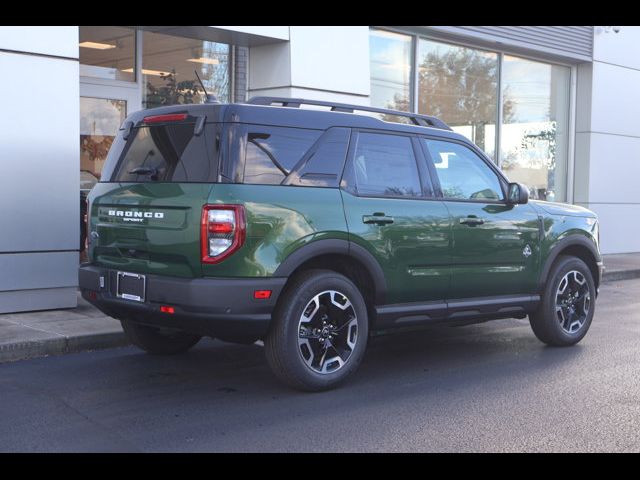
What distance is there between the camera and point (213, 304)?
18.0 ft

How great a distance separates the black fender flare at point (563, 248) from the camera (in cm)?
752

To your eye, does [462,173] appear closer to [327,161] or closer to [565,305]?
[327,161]

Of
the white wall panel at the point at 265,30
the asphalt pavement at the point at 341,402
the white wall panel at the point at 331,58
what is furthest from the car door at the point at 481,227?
the white wall panel at the point at 331,58

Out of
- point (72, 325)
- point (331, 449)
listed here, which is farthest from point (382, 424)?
point (72, 325)

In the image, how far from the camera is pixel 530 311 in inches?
297

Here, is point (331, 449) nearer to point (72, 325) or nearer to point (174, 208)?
point (174, 208)

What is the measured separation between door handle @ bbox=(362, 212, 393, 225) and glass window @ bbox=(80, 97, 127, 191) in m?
5.89

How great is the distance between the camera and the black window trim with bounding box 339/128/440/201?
6227 mm

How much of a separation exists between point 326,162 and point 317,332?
122 centimetres

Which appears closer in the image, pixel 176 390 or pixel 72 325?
pixel 176 390

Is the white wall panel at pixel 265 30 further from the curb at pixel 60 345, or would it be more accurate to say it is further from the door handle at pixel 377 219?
the door handle at pixel 377 219

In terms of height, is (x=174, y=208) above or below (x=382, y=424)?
above

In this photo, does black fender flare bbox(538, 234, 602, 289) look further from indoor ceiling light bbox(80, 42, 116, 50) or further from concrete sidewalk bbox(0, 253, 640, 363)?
indoor ceiling light bbox(80, 42, 116, 50)
